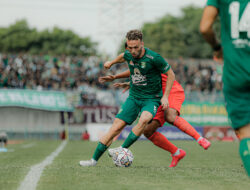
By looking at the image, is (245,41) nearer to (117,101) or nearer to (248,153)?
(248,153)

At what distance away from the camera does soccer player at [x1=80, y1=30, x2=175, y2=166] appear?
6.62 m

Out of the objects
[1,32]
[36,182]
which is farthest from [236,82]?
[1,32]

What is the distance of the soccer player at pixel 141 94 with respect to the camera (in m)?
6.62

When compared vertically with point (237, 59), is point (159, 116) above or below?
below

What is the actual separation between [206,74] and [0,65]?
1354cm

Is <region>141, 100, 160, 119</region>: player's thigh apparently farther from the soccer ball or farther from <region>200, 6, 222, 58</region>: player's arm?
<region>200, 6, 222, 58</region>: player's arm

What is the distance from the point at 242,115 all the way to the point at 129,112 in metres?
3.19

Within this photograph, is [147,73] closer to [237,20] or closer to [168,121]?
[168,121]

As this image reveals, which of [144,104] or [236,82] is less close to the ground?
[236,82]

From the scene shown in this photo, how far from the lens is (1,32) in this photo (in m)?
81.1

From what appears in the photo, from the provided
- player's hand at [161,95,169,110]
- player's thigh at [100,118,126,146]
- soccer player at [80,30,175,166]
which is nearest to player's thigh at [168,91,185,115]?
soccer player at [80,30,175,166]

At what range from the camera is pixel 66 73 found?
86.8ft

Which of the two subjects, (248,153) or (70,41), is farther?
(70,41)

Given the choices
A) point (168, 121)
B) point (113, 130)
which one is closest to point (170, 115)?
point (168, 121)
